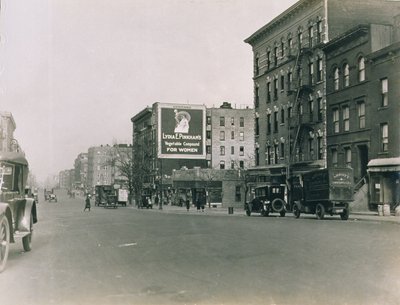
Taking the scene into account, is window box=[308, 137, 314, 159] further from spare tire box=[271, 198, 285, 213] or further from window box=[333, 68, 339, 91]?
spare tire box=[271, 198, 285, 213]

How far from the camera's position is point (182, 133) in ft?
221

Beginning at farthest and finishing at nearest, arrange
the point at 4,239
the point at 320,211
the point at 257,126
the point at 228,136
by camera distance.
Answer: the point at 228,136
the point at 257,126
the point at 320,211
the point at 4,239

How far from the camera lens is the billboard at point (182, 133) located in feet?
209

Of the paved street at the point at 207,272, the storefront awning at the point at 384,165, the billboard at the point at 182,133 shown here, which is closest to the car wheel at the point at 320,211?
the storefront awning at the point at 384,165

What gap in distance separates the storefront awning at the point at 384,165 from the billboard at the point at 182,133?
31068 mm

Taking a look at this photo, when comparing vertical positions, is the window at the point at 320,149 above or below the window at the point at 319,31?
below

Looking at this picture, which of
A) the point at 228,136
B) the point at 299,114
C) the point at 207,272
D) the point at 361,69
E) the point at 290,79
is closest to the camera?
the point at 207,272

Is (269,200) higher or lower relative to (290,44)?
lower

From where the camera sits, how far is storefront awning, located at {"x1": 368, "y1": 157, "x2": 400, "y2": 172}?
32.2 meters

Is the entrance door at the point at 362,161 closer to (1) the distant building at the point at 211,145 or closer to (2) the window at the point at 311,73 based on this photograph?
(2) the window at the point at 311,73

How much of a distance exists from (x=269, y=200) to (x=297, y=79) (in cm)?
1378

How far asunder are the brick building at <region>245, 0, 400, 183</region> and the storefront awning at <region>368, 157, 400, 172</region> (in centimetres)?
712

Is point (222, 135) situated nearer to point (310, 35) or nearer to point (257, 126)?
point (257, 126)

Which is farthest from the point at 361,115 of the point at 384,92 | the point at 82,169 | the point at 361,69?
the point at 82,169
